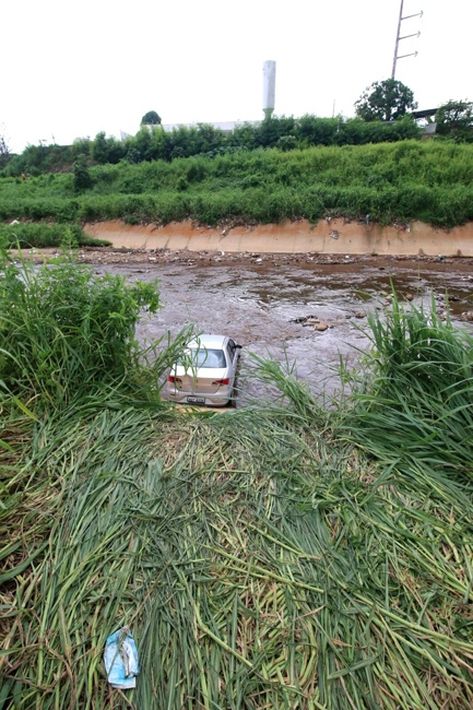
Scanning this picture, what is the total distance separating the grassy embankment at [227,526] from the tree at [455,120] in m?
34.6

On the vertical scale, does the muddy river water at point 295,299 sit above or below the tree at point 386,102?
below

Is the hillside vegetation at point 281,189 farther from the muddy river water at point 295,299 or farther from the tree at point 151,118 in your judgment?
the tree at point 151,118

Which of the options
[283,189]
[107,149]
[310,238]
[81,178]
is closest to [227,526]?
[310,238]

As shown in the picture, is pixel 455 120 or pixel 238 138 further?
pixel 238 138

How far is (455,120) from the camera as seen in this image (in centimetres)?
3062

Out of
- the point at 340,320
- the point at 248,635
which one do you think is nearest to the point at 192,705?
the point at 248,635

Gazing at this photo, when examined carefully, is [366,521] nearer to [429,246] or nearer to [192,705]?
[192,705]

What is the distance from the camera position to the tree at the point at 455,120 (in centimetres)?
2983

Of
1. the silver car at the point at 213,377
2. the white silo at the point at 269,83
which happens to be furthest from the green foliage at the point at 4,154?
the silver car at the point at 213,377

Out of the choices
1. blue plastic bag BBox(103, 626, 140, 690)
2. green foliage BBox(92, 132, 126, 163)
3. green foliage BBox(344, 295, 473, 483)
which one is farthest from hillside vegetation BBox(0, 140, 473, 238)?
blue plastic bag BBox(103, 626, 140, 690)

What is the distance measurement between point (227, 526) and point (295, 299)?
13.4 metres

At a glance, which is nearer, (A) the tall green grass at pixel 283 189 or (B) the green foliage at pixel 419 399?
(B) the green foliage at pixel 419 399

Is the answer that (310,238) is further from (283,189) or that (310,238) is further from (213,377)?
(213,377)

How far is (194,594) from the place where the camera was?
1.68 meters
